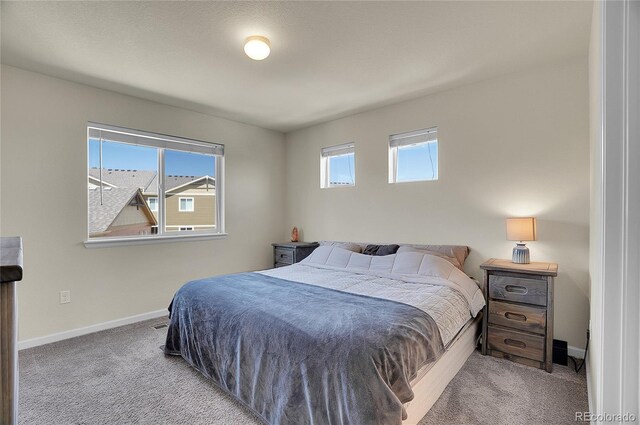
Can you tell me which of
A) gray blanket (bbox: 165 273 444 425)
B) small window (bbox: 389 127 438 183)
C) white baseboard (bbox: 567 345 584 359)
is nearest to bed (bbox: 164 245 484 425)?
gray blanket (bbox: 165 273 444 425)

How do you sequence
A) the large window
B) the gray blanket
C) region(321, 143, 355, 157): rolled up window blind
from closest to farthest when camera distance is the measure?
the gray blanket
the large window
region(321, 143, 355, 157): rolled up window blind

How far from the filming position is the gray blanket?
4.62 feet

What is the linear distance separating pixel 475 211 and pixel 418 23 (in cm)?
186

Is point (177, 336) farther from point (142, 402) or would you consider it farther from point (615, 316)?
point (615, 316)

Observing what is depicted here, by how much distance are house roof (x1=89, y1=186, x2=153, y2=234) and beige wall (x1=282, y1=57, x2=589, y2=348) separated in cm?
267

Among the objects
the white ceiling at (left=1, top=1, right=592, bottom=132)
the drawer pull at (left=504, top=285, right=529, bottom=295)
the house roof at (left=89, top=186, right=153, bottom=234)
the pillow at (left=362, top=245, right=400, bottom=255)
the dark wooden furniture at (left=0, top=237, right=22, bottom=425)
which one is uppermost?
the white ceiling at (left=1, top=1, right=592, bottom=132)

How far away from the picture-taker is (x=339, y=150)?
431 cm

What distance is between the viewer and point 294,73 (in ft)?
9.32

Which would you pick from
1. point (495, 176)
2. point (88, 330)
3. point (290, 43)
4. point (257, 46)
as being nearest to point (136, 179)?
point (88, 330)

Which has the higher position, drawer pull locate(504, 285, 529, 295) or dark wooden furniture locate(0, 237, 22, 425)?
dark wooden furniture locate(0, 237, 22, 425)

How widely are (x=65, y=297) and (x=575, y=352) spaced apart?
470 centimetres

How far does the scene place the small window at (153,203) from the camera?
363 cm

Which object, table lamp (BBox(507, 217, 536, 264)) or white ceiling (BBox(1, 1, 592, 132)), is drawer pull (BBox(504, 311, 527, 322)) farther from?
white ceiling (BBox(1, 1, 592, 132))

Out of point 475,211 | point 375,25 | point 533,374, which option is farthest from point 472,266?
point 375,25
